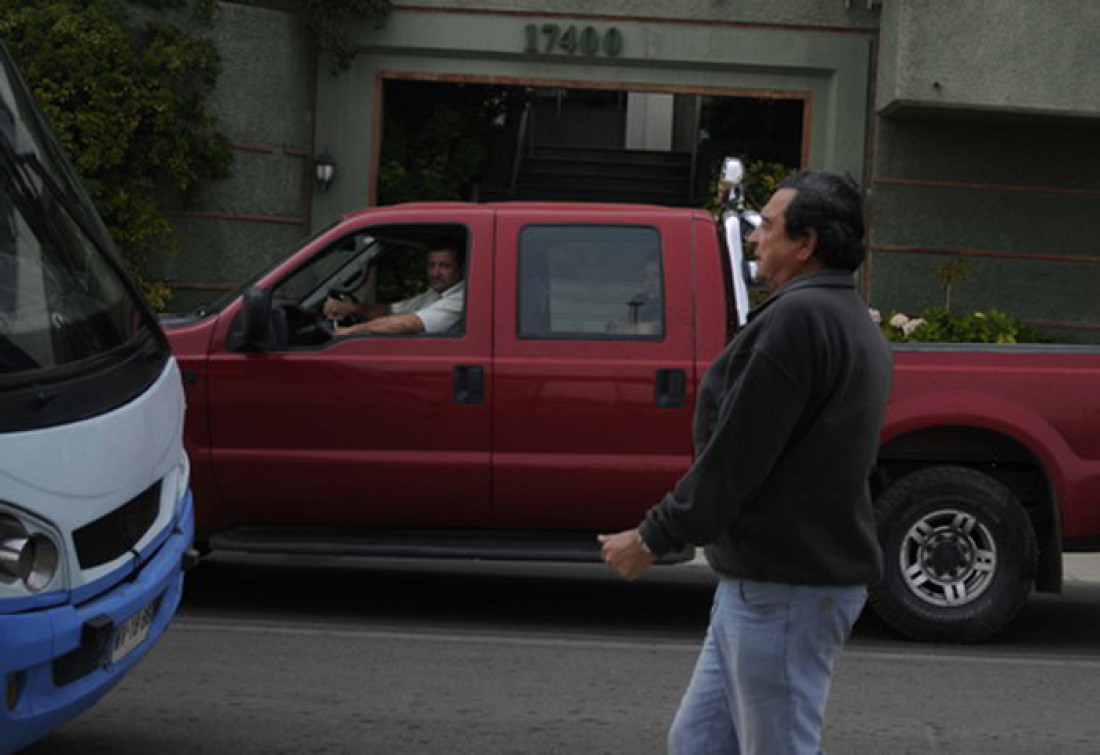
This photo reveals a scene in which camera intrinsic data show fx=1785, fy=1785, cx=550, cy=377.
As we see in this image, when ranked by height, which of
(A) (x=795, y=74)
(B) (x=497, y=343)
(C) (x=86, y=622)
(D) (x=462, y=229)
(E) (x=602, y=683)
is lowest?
(E) (x=602, y=683)

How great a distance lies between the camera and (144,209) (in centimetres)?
1506

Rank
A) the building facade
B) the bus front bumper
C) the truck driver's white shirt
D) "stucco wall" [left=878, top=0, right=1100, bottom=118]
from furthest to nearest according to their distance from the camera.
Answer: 1. the building facade
2. "stucco wall" [left=878, top=0, right=1100, bottom=118]
3. the truck driver's white shirt
4. the bus front bumper

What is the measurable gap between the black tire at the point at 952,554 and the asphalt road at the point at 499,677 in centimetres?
15

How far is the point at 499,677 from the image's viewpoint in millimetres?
7070

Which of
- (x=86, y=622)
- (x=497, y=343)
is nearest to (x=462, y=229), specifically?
(x=497, y=343)

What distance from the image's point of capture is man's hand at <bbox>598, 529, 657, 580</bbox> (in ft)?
12.7

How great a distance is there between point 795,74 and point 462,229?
8.98 metres

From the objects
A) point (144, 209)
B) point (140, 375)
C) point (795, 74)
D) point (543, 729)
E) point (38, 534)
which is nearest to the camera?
point (38, 534)

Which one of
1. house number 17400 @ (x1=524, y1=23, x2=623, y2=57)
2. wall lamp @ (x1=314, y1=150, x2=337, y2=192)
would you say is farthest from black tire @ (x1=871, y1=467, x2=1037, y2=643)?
wall lamp @ (x1=314, y1=150, x2=337, y2=192)

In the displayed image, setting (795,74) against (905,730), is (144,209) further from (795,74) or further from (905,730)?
(905,730)

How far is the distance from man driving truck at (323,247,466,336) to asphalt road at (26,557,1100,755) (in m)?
1.37

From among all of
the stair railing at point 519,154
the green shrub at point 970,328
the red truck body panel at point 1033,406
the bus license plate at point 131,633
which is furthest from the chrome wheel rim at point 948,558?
the stair railing at point 519,154

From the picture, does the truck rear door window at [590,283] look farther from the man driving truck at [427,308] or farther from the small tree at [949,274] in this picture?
the small tree at [949,274]

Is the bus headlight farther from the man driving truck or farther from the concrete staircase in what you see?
the concrete staircase
